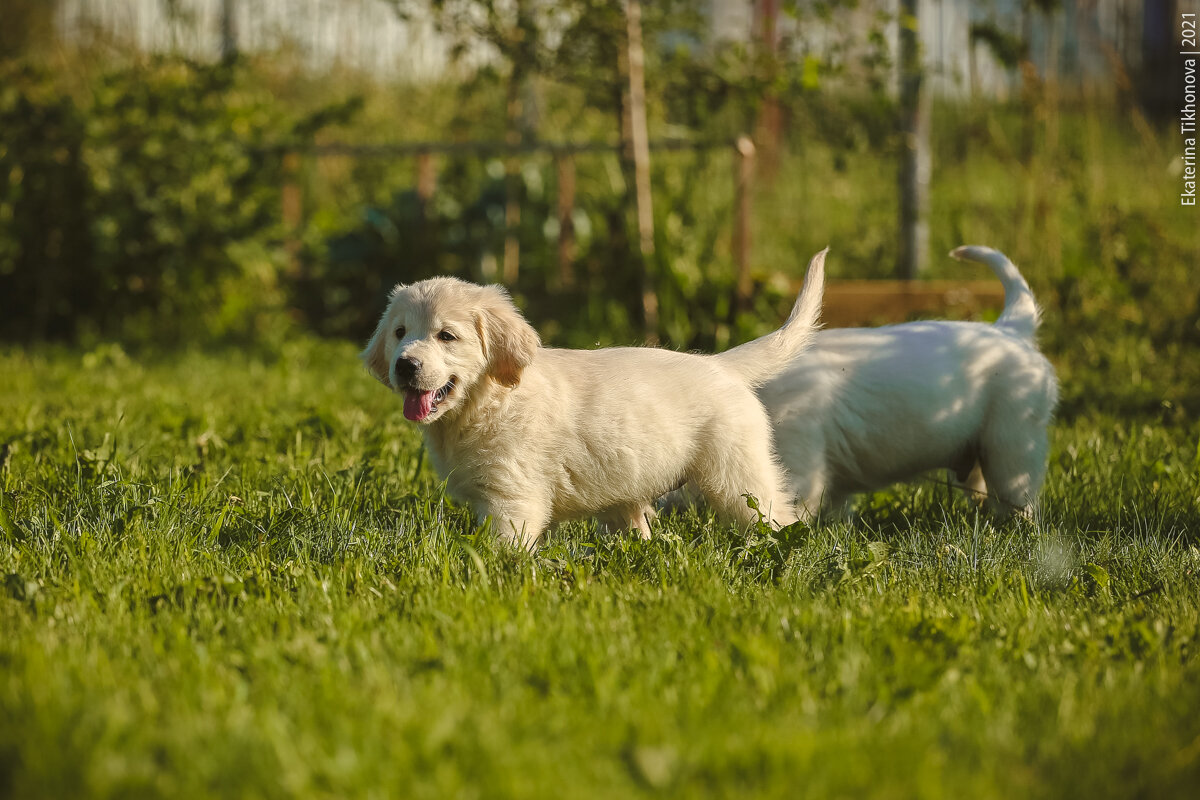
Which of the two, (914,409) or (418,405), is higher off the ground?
(418,405)

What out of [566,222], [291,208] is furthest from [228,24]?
[566,222]

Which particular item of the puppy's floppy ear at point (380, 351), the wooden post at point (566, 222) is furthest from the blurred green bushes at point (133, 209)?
the puppy's floppy ear at point (380, 351)

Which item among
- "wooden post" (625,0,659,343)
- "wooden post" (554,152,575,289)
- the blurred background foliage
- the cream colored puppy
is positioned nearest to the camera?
the cream colored puppy

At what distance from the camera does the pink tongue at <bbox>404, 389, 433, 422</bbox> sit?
10.8 ft

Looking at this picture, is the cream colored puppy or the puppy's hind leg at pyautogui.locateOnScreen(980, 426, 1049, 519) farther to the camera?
the puppy's hind leg at pyautogui.locateOnScreen(980, 426, 1049, 519)

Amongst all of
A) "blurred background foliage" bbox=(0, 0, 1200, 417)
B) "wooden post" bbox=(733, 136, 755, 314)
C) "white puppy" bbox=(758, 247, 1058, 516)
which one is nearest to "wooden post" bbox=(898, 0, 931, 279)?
"blurred background foliage" bbox=(0, 0, 1200, 417)

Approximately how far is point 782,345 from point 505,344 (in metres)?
0.98

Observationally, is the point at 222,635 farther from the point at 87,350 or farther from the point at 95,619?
the point at 87,350

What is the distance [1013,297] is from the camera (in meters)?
4.40

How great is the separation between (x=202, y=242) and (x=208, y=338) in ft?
2.23

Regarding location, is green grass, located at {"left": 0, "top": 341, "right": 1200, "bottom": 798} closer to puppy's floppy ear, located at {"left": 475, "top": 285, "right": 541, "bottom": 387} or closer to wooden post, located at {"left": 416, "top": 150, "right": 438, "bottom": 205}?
puppy's floppy ear, located at {"left": 475, "top": 285, "right": 541, "bottom": 387}

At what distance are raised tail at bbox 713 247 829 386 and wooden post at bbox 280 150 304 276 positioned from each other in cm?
537

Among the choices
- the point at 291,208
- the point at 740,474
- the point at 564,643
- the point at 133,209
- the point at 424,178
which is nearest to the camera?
the point at 564,643

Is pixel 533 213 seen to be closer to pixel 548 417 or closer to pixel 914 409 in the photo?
pixel 914 409
